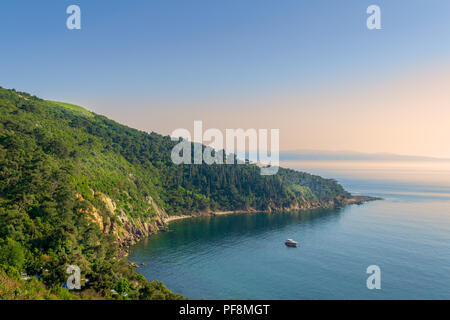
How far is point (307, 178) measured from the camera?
192875 millimetres

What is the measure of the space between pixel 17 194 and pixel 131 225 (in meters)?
40.7

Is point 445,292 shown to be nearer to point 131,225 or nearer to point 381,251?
point 381,251

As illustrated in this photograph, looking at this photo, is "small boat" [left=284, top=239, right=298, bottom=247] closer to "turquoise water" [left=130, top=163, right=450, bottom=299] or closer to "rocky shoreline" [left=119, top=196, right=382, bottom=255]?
"turquoise water" [left=130, top=163, right=450, bottom=299]

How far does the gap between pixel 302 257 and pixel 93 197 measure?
2321 inches

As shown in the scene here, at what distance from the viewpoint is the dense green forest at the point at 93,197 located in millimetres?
44812

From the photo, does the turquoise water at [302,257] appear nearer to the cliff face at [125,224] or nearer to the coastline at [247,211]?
the cliff face at [125,224]

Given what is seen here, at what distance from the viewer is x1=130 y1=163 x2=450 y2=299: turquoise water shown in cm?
5897

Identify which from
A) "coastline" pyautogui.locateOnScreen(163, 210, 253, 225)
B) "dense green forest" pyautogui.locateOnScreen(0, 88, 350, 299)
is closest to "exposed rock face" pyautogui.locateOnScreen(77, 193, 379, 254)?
"dense green forest" pyautogui.locateOnScreen(0, 88, 350, 299)

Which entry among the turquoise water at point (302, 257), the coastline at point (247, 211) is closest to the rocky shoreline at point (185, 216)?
the coastline at point (247, 211)

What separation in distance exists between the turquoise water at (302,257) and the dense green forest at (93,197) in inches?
479

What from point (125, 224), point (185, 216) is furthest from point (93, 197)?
point (185, 216)

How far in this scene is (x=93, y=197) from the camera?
75.9 metres
